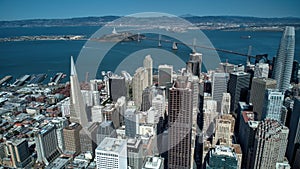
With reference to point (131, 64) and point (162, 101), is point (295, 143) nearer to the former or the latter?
point (162, 101)

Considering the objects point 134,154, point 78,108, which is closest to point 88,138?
point 78,108

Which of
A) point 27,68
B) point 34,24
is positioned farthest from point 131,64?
point 34,24

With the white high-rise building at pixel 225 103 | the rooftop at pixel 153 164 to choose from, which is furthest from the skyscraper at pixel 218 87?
the rooftop at pixel 153 164

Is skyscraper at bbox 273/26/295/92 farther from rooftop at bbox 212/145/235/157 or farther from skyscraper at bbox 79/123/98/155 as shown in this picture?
skyscraper at bbox 79/123/98/155

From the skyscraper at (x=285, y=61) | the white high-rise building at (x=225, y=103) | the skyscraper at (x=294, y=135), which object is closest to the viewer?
the skyscraper at (x=294, y=135)

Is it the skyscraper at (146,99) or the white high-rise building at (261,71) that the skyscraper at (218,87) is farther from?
the skyscraper at (146,99)

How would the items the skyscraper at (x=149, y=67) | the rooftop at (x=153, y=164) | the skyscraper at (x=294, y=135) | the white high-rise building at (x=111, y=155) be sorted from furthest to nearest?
the skyscraper at (x=149, y=67), the skyscraper at (x=294, y=135), the rooftop at (x=153, y=164), the white high-rise building at (x=111, y=155)
